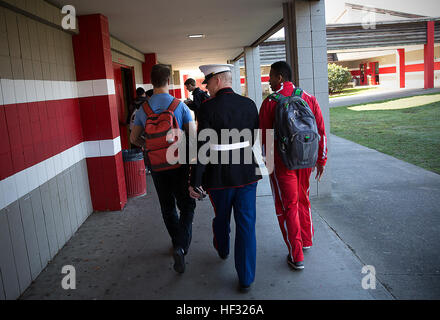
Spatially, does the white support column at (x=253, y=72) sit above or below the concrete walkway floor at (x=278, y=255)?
above

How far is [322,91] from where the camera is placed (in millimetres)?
5480

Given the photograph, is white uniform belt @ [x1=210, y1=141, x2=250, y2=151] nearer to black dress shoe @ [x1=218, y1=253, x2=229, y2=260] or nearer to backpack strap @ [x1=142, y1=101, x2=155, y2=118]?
backpack strap @ [x1=142, y1=101, x2=155, y2=118]

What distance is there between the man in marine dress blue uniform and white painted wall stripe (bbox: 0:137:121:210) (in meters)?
1.60

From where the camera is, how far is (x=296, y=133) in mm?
3270

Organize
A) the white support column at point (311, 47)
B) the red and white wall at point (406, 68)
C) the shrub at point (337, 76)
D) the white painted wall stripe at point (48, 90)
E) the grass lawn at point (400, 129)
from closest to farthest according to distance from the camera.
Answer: the white painted wall stripe at point (48, 90) → the white support column at point (311, 47) → the grass lawn at point (400, 129) → the red and white wall at point (406, 68) → the shrub at point (337, 76)

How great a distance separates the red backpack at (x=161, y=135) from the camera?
342 centimetres

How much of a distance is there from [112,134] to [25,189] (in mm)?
2019

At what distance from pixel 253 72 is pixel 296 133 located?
31.4ft

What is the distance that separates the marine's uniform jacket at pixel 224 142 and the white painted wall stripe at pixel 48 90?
6.00ft

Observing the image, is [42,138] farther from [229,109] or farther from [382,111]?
[382,111]

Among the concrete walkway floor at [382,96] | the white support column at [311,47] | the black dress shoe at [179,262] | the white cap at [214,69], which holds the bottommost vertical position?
the black dress shoe at [179,262]

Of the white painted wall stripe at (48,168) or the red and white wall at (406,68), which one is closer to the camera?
the white painted wall stripe at (48,168)

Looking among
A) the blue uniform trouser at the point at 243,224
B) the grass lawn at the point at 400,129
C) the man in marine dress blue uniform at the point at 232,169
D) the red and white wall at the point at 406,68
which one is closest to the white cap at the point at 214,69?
the man in marine dress blue uniform at the point at 232,169

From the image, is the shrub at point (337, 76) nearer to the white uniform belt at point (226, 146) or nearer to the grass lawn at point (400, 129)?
the grass lawn at point (400, 129)
